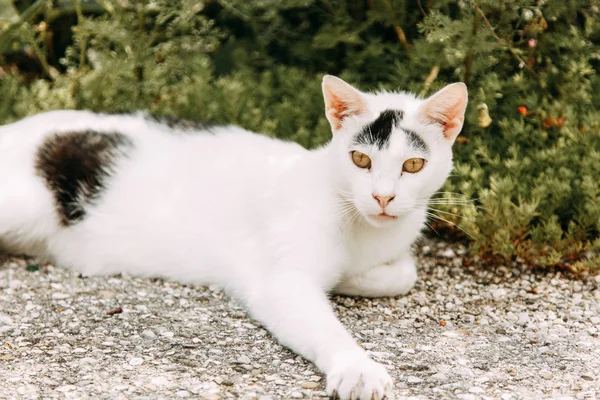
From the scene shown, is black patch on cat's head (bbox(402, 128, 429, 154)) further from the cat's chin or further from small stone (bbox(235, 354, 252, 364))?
small stone (bbox(235, 354, 252, 364))

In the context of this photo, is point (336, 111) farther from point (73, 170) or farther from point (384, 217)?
point (73, 170)

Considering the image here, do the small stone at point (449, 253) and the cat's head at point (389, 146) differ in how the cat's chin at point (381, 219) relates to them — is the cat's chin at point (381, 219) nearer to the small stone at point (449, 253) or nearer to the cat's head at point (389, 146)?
the cat's head at point (389, 146)

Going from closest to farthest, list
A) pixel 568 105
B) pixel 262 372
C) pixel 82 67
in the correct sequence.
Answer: pixel 262 372 < pixel 568 105 < pixel 82 67

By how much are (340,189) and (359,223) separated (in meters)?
0.18

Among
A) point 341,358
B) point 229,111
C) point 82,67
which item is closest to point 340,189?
point 341,358

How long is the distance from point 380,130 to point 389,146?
87 millimetres

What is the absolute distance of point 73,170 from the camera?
11.4 ft

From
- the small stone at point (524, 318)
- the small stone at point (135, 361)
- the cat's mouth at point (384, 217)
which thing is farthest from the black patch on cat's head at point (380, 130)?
the small stone at point (135, 361)

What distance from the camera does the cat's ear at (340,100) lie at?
2.87m

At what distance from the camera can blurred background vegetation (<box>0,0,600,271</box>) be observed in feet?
12.1

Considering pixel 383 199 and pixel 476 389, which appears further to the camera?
pixel 383 199

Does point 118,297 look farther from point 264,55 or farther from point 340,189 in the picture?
point 264,55

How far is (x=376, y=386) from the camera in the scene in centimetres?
228

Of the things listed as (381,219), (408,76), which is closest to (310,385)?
(381,219)
